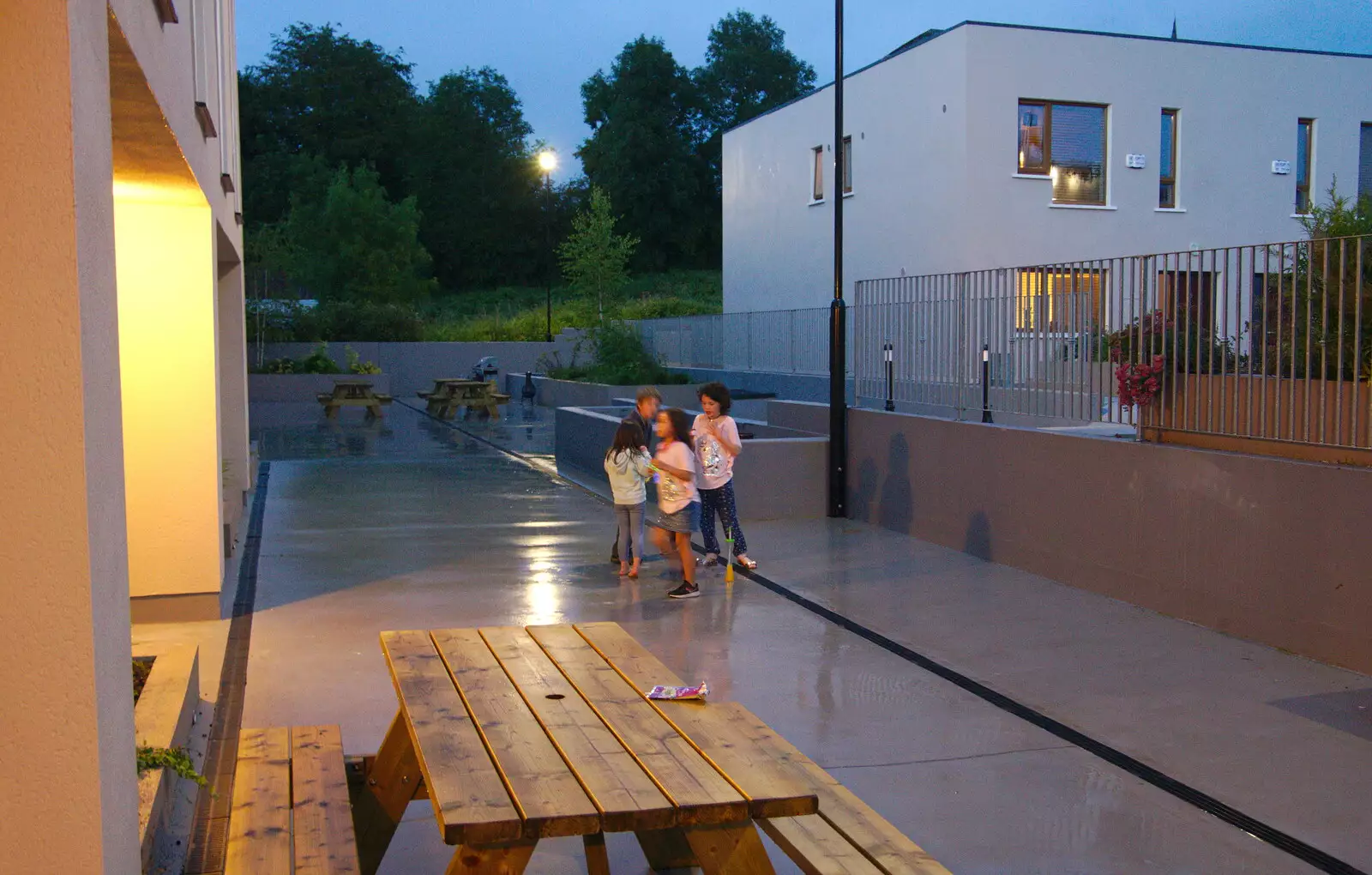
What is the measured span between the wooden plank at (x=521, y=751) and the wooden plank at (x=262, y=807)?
64 centimetres

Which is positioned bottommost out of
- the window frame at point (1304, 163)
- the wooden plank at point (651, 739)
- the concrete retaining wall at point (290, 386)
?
the wooden plank at point (651, 739)

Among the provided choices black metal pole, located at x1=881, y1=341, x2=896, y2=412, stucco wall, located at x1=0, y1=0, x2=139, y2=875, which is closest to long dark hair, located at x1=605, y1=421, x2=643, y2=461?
black metal pole, located at x1=881, y1=341, x2=896, y2=412

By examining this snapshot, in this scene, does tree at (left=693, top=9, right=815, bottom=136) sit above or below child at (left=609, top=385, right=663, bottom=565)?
above

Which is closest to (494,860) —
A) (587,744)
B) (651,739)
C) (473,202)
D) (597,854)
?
(587,744)

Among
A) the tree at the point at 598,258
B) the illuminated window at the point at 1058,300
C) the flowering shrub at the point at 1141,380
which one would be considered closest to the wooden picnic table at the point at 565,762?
the flowering shrub at the point at 1141,380

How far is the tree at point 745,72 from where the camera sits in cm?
7606

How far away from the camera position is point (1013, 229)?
79.7 feet

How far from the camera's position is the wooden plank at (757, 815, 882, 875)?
339 centimetres

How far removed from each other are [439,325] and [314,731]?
1699 inches

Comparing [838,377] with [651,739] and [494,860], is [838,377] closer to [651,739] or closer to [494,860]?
[651,739]

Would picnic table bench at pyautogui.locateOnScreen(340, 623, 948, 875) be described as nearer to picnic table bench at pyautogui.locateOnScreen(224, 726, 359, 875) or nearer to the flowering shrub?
picnic table bench at pyautogui.locateOnScreen(224, 726, 359, 875)

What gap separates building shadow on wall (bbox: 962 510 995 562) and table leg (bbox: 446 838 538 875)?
791 cm

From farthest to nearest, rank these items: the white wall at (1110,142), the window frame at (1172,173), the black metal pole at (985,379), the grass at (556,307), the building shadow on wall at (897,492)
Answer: the grass at (556,307)
the window frame at (1172,173)
the white wall at (1110,142)
the building shadow on wall at (897,492)
the black metal pole at (985,379)

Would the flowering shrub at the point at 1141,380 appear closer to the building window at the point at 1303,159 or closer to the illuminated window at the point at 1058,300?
the illuminated window at the point at 1058,300
